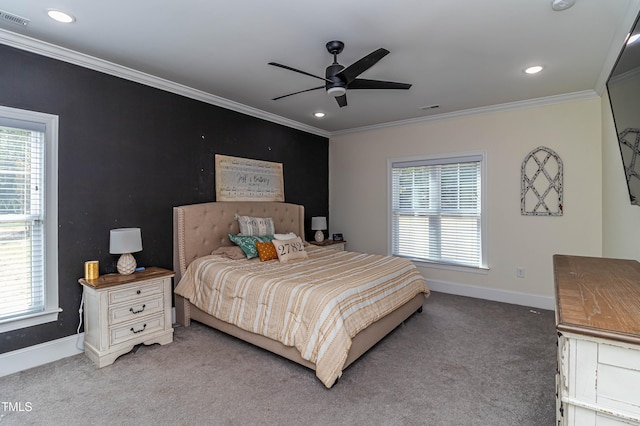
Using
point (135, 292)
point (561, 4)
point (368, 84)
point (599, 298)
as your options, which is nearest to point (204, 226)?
point (135, 292)

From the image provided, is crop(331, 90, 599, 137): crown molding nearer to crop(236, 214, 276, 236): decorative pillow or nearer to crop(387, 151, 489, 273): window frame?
crop(387, 151, 489, 273): window frame

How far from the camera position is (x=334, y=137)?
19.3ft

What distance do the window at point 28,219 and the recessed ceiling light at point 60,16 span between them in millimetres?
806

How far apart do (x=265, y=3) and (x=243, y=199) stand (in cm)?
259

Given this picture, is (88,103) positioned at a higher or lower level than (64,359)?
higher

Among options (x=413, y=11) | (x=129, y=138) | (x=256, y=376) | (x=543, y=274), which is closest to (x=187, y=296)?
(x=256, y=376)

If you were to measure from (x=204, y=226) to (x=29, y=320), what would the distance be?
168 centimetres

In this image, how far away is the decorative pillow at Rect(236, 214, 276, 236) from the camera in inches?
158

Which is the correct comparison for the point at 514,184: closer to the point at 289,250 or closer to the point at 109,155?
the point at 289,250

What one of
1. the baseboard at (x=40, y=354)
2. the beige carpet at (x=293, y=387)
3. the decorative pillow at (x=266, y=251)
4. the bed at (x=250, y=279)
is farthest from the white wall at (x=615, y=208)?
the baseboard at (x=40, y=354)

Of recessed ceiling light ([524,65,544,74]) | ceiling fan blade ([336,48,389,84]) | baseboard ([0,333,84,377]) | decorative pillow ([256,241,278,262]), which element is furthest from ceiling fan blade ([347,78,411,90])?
baseboard ([0,333,84,377])

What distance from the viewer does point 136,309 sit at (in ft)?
9.25

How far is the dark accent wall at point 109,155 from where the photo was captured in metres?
Answer: 2.66

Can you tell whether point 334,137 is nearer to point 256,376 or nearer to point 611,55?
point 611,55
